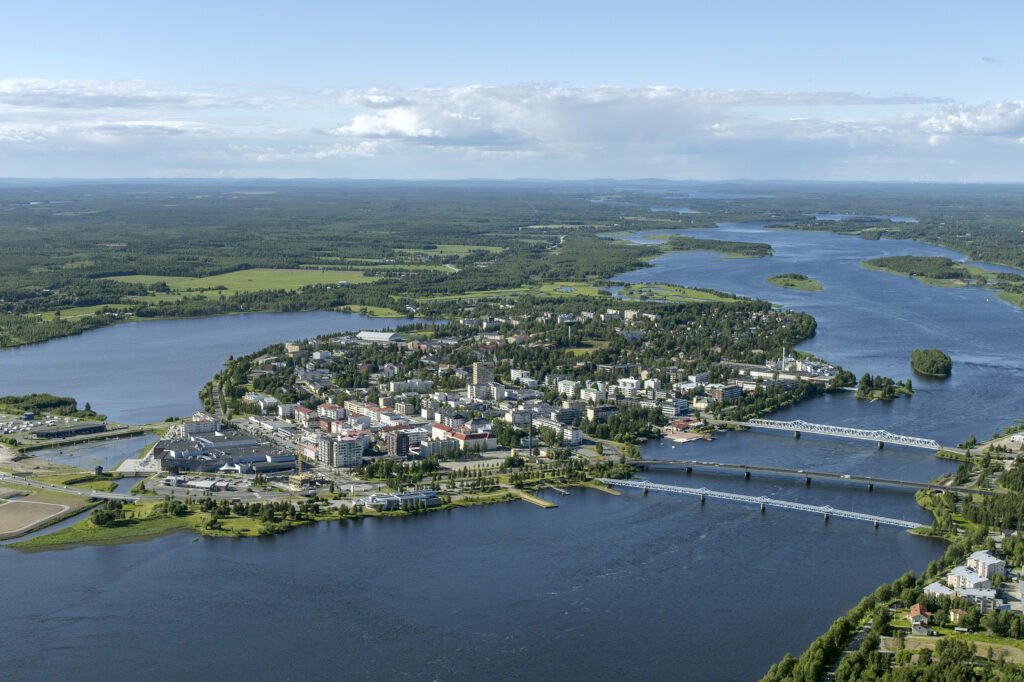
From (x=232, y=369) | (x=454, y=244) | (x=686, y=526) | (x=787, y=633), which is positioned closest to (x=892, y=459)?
(x=686, y=526)

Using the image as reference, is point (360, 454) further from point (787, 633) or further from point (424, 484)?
point (787, 633)

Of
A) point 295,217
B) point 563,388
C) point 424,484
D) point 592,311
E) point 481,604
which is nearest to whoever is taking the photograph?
point 481,604

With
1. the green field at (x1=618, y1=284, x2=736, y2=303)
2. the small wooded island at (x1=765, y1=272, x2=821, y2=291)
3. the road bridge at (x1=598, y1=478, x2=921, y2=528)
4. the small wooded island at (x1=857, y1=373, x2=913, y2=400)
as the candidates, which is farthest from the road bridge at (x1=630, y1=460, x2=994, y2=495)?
the small wooded island at (x1=765, y1=272, x2=821, y2=291)

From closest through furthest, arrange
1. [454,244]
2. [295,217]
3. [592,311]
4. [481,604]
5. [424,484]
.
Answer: [481,604] < [424,484] < [592,311] < [454,244] < [295,217]

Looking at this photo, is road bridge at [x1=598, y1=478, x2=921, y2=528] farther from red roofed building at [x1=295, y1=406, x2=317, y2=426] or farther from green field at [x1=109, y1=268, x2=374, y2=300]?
green field at [x1=109, y1=268, x2=374, y2=300]

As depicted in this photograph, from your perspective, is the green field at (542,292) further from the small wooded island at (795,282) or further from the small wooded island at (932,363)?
the small wooded island at (932,363)

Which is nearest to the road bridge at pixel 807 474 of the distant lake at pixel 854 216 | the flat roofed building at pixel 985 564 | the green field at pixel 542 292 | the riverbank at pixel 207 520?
the riverbank at pixel 207 520
